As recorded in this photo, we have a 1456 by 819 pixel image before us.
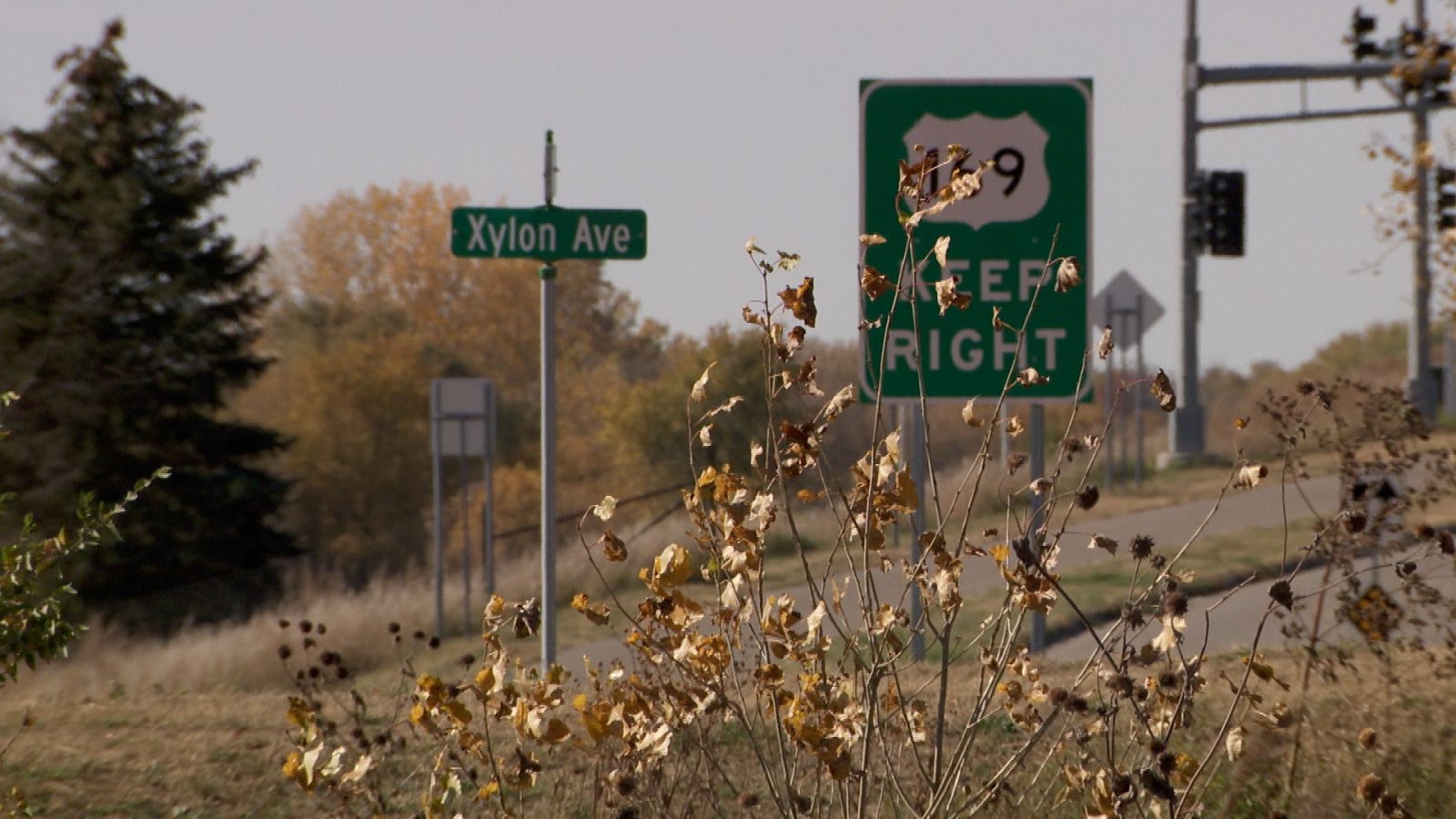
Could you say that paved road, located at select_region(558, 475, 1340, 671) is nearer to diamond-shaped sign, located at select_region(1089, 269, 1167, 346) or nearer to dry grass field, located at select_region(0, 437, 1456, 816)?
diamond-shaped sign, located at select_region(1089, 269, 1167, 346)

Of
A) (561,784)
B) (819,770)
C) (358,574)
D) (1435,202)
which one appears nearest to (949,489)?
(1435,202)

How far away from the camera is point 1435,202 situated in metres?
20.8

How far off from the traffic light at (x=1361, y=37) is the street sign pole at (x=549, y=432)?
1581 centimetres

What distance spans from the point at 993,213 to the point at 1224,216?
58.7ft

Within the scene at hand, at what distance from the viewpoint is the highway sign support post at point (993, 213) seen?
27.6 feet

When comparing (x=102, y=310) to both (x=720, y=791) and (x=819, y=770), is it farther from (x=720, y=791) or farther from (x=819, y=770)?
(x=819, y=770)

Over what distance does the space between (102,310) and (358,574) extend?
9.32 m

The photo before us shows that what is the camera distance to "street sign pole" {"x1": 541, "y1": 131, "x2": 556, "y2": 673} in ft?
27.4

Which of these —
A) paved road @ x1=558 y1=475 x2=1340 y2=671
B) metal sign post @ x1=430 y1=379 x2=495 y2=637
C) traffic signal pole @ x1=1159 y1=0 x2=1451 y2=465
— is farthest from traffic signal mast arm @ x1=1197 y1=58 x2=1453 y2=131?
metal sign post @ x1=430 y1=379 x2=495 y2=637

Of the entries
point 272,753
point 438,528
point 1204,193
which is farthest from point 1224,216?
point 272,753

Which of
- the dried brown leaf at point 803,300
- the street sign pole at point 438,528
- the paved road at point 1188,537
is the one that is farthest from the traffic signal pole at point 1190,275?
the dried brown leaf at point 803,300

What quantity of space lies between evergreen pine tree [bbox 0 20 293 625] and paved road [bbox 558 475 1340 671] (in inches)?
541

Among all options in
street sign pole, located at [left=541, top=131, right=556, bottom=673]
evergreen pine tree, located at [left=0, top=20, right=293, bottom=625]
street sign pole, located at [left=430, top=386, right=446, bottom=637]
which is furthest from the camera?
evergreen pine tree, located at [left=0, top=20, right=293, bottom=625]

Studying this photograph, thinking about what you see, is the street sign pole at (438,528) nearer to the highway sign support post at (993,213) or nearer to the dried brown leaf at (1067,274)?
the highway sign support post at (993,213)
